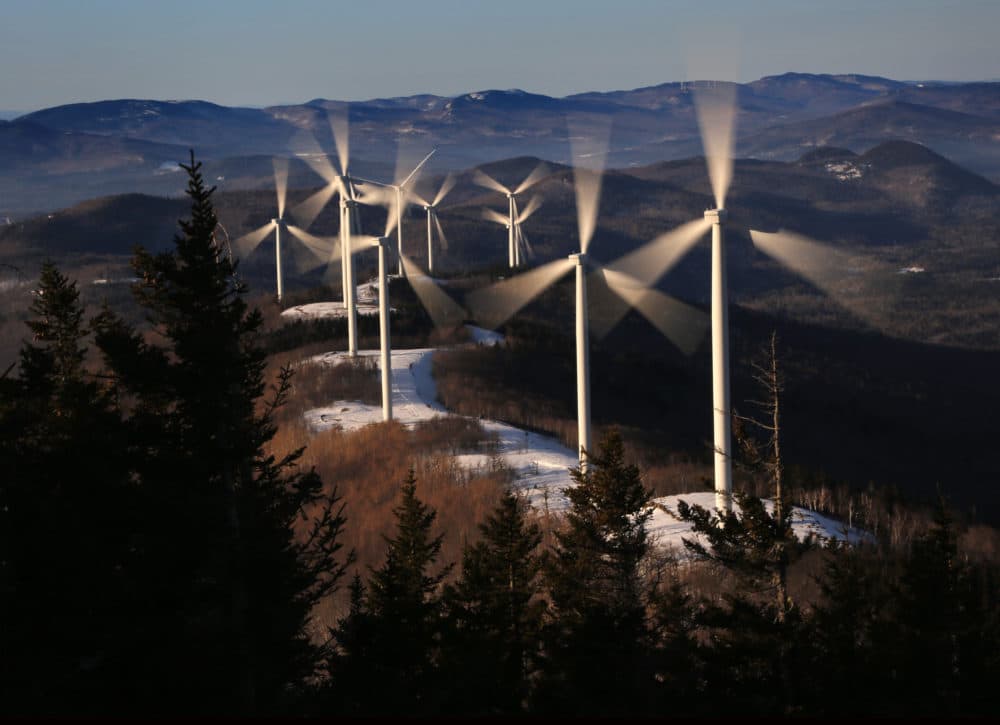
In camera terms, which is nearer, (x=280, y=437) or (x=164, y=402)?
(x=164, y=402)

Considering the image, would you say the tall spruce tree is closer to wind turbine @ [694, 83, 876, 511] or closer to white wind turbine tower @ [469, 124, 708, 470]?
wind turbine @ [694, 83, 876, 511]

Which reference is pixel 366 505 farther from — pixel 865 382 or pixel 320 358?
pixel 865 382

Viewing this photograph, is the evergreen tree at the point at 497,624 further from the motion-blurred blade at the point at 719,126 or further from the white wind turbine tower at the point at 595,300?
the white wind turbine tower at the point at 595,300

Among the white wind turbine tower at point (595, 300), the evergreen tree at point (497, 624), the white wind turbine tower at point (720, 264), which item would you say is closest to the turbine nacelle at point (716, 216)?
the white wind turbine tower at point (720, 264)

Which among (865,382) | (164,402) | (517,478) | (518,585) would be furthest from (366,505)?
(865,382)

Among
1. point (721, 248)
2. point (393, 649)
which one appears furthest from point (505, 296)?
point (393, 649)

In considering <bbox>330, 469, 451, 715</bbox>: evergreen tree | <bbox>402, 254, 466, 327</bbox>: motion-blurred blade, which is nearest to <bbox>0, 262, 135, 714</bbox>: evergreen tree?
<bbox>330, 469, 451, 715</bbox>: evergreen tree
